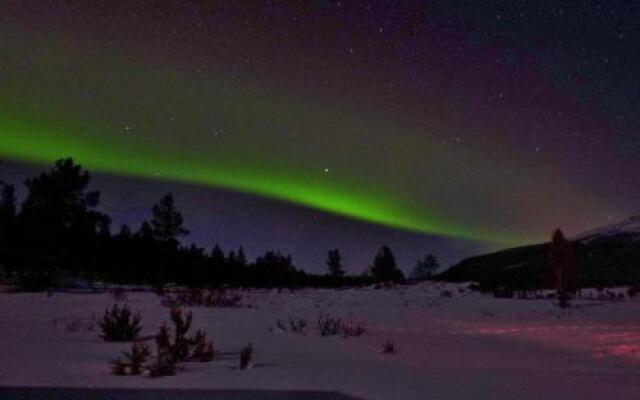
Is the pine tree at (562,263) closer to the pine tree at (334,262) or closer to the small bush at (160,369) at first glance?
the small bush at (160,369)

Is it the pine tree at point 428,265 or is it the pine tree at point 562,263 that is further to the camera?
the pine tree at point 428,265

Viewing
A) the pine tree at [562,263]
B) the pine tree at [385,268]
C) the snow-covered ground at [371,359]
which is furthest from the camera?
the pine tree at [385,268]

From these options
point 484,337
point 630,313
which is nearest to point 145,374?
point 484,337

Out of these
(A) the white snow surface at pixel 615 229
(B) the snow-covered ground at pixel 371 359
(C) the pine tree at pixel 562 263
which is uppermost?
(A) the white snow surface at pixel 615 229

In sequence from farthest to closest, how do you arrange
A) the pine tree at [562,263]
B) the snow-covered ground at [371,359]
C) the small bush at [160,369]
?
1. the pine tree at [562,263]
2. the small bush at [160,369]
3. the snow-covered ground at [371,359]

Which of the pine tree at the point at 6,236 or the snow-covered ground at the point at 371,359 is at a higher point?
the pine tree at the point at 6,236

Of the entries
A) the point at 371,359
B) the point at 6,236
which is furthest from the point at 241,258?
the point at 371,359

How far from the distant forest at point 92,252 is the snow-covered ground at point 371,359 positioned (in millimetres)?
27724

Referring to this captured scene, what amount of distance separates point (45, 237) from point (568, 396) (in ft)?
140

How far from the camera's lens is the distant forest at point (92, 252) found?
44469mm

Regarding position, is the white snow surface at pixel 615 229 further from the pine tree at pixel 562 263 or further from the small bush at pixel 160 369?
the small bush at pixel 160 369

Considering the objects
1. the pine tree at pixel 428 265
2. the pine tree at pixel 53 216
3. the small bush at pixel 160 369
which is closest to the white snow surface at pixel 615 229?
the pine tree at pixel 428 265

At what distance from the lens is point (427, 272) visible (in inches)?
4294

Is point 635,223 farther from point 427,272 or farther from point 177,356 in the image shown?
point 177,356
